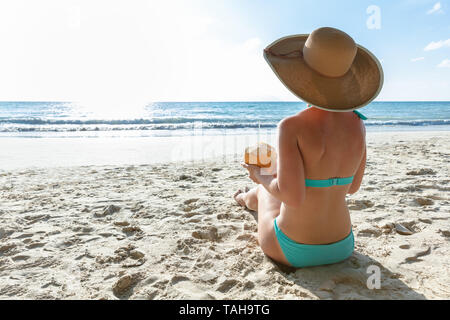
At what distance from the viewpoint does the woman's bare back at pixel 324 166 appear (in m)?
1.68

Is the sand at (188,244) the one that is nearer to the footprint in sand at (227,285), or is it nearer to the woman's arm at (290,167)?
the footprint in sand at (227,285)

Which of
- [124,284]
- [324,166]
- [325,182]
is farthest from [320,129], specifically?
[124,284]

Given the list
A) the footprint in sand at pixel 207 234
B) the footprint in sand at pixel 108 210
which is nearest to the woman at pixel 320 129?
the footprint in sand at pixel 207 234

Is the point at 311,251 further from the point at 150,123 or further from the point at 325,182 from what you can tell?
the point at 150,123

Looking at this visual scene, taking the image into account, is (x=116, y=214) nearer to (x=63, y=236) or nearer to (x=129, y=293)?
(x=63, y=236)

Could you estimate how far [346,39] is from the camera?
5.05 ft

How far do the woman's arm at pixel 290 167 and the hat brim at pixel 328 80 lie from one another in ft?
0.65

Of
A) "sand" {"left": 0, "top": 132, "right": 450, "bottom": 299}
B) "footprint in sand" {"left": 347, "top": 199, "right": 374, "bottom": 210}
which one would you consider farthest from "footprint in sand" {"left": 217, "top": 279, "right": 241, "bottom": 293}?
"footprint in sand" {"left": 347, "top": 199, "right": 374, "bottom": 210}

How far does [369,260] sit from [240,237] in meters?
1.04

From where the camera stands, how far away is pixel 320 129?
5.52 feet

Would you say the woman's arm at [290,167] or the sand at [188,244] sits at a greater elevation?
the woman's arm at [290,167]

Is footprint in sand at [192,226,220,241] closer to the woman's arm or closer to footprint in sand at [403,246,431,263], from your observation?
the woman's arm
